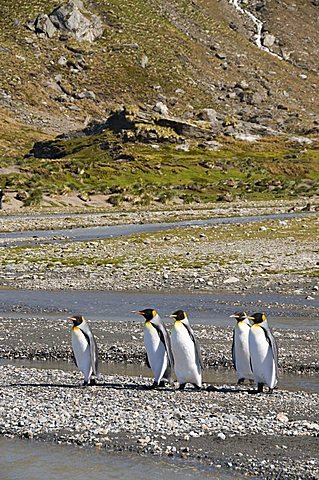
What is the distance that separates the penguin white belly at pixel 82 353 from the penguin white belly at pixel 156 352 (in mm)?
871

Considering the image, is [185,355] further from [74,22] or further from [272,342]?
[74,22]

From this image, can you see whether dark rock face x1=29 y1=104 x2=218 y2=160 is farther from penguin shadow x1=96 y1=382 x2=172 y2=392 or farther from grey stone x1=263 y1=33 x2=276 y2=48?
grey stone x1=263 y1=33 x2=276 y2=48

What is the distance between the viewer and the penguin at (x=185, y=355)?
1276 centimetres

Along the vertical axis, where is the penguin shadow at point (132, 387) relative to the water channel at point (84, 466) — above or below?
above

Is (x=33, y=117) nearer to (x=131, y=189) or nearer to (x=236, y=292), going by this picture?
(x=131, y=189)

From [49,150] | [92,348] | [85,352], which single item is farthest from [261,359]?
[49,150]

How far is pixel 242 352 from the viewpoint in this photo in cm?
Answer: 1317

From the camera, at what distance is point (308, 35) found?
171125 mm

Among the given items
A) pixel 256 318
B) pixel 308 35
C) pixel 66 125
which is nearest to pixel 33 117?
pixel 66 125

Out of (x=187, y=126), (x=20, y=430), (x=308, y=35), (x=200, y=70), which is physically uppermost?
(x=308, y=35)

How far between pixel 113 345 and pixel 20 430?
5.67 meters

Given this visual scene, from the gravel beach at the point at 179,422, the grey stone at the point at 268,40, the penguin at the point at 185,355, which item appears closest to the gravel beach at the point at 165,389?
the gravel beach at the point at 179,422

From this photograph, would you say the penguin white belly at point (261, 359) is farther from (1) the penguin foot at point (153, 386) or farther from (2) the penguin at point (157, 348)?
(1) the penguin foot at point (153, 386)

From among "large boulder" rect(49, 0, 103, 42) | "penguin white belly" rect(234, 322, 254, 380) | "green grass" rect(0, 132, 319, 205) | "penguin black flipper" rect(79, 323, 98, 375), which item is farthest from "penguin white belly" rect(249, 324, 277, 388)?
"large boulder" rect(49, 0, 103, 42)
